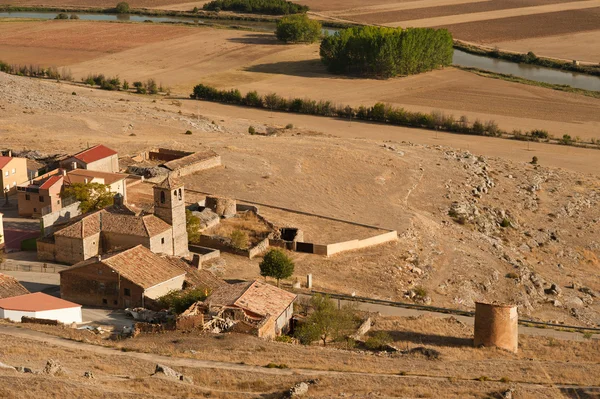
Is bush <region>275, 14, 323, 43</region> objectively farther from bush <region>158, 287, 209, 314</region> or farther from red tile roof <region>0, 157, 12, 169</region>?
bush <region>158, 287, 209, 314</region>

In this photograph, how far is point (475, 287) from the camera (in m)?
45.0

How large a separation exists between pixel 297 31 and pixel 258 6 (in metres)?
30.8

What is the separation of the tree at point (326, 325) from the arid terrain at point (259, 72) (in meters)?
45.4

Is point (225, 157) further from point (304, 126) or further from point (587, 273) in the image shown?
point (587, 273)

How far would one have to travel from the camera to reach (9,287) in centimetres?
3684

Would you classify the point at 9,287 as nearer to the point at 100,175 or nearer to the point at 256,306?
the point at 256,306

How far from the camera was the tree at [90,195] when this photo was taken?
46969 millimetres

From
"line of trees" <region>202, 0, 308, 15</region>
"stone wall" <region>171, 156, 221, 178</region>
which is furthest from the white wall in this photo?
"line of trees" <region>202, 0, 308, 15</region>

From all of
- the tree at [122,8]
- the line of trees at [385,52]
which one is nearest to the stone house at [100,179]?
the line of trees at [385,52]

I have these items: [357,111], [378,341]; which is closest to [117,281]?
[378,341]

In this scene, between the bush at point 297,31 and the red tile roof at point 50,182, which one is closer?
the red tile roof at point 50,182

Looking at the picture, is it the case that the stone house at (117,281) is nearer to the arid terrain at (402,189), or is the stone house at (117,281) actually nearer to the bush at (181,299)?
the bush at (181,299)

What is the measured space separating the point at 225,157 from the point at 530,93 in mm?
40572

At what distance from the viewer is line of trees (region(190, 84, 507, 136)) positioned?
7725cm
